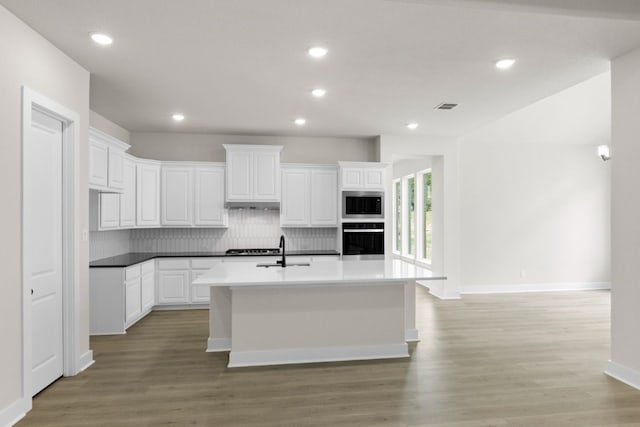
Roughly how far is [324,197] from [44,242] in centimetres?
402

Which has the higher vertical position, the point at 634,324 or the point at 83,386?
the point at 634,324

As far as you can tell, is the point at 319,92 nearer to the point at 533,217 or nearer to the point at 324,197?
the point at 324,197

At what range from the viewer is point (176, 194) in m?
6.14

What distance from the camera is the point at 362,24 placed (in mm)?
2820

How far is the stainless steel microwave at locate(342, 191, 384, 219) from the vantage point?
6227mm

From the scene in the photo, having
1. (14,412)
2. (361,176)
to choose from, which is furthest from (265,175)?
(14,412)

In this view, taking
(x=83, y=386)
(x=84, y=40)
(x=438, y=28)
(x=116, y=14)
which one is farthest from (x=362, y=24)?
(x=83, y=386)

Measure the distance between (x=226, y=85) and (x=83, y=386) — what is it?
3.06 m

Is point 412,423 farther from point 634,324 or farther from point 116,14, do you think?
point 116,14

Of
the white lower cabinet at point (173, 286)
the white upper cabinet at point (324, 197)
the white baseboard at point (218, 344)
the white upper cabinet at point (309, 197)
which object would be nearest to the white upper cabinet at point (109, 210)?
the white lower cabinet at point (173, 286)

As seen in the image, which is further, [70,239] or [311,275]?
[311,275]

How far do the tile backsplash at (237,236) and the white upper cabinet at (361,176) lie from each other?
0.97 m

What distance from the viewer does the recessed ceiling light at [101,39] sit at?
2.99m

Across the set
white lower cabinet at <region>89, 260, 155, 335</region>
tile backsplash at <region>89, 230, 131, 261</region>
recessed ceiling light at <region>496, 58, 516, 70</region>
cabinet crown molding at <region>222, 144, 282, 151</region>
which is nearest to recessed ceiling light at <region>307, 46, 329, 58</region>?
recessed ceiling light at <region>496, 58, 516, 70</region>
